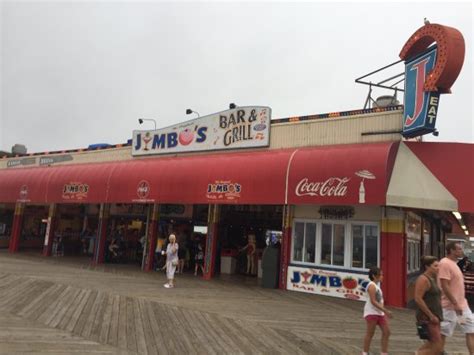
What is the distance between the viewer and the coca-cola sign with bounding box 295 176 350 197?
38.1ft

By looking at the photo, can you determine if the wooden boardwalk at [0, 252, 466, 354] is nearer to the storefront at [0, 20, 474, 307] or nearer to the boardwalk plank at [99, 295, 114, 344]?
the boardwalk plank at [99, 295, 114, 344]

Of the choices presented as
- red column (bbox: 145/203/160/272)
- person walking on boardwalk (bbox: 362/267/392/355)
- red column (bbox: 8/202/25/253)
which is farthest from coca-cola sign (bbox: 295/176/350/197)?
red column (bbox: 8/202/25/253)

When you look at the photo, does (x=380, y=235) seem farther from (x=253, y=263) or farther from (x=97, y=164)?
(x=97, y=164)

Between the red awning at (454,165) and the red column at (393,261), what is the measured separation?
1.67 m

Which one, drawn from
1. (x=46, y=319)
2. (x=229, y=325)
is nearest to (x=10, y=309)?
Result: (x=46, y=319)

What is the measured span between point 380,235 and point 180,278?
733 centimetres

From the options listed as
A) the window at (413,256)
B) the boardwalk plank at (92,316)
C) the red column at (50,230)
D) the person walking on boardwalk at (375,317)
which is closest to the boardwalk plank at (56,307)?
the boardwalk plank at (92,316)

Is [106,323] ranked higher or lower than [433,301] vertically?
lower

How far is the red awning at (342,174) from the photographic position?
36.4ft

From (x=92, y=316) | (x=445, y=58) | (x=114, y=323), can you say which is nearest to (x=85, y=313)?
(x=92, y=316)

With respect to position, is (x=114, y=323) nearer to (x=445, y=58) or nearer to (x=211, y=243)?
(x=211, y=243)

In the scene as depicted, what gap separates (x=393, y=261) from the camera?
11.8m

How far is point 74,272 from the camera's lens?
1553 cm

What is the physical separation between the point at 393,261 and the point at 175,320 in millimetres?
6558
